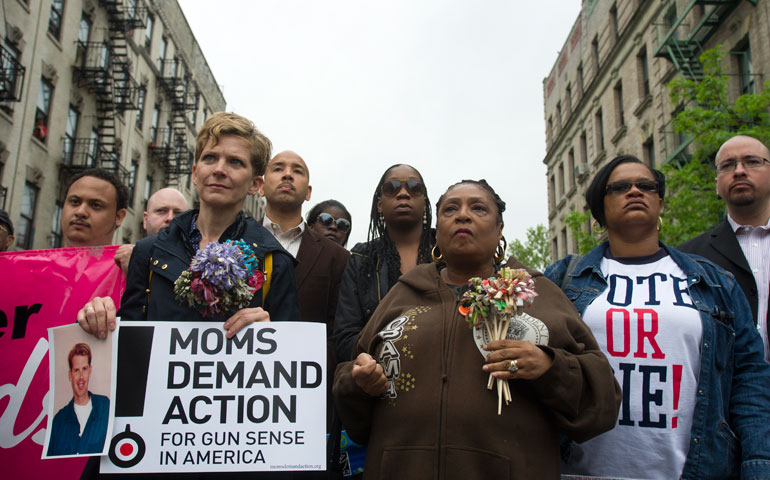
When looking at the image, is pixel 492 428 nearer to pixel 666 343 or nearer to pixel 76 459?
pixel 666 343

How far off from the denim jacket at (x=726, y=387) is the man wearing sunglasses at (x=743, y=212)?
785 mm

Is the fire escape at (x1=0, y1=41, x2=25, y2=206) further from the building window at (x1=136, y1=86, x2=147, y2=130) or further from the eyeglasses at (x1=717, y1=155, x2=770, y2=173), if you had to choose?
the eyeglasses at (x1=717, y1=155, x2=770, y2=173)

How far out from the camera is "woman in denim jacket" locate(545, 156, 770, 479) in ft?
9.40

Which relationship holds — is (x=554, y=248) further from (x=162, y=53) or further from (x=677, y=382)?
(x=677, y=382)

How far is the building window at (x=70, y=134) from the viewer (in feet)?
68.2

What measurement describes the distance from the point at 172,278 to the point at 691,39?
65.9ft

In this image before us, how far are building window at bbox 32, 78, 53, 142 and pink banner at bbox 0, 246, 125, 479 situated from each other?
1756 centimetres

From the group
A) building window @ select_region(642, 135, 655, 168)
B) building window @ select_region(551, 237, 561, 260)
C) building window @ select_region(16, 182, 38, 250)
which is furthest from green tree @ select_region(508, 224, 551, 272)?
building window @ select_region(16, 182, 38, 250)

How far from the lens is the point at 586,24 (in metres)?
31.0

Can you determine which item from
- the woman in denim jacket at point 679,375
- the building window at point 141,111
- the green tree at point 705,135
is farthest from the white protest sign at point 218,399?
the building window at point 141,111

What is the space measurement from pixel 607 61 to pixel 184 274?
28.1 meters

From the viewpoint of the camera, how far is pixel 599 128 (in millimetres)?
29125

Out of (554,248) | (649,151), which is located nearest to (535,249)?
(554,248)

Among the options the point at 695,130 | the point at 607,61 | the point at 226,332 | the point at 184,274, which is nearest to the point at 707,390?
the point at 226,332
